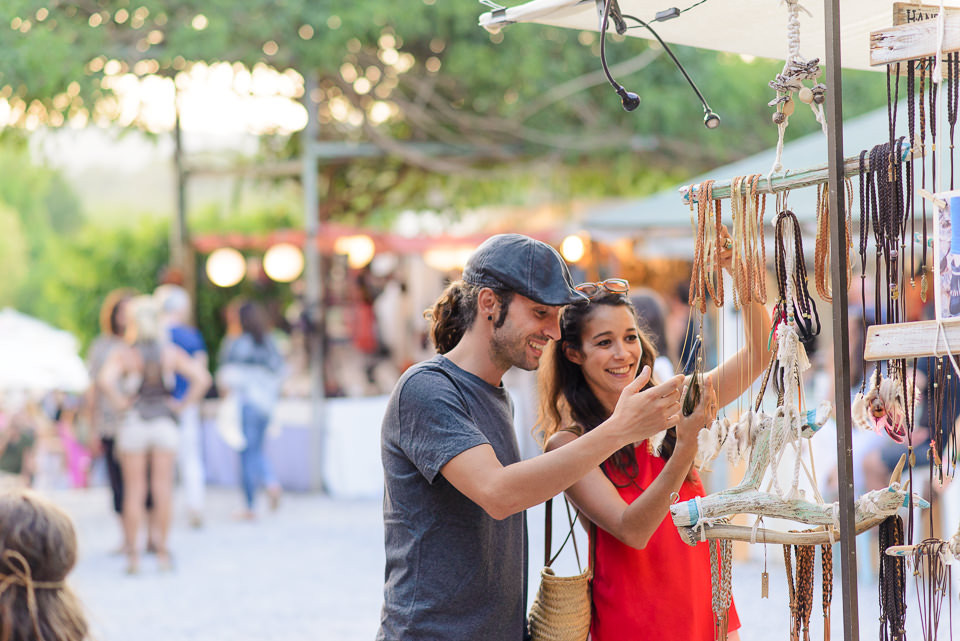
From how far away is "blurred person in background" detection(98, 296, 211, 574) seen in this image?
251 inches

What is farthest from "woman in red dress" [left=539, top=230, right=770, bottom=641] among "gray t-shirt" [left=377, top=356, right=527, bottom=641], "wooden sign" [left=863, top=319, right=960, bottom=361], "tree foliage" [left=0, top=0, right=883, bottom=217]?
"tree foliage" [left=0, top=0, right=883, bottom=217]

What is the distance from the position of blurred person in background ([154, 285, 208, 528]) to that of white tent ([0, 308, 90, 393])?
2.63 ft

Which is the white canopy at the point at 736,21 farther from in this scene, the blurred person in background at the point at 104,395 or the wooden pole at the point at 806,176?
the blurred person in background at the point at 104,395

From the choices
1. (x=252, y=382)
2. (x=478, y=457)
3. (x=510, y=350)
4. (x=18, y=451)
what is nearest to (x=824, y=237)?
(x=510, y=350)

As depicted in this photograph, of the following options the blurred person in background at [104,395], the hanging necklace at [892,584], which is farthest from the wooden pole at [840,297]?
the blurred person in background at [104,395]

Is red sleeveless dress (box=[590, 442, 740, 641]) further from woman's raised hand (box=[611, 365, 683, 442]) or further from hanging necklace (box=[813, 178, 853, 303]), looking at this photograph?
hanging necklace (box=[813, 178, 853, 303])

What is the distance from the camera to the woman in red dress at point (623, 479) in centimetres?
206

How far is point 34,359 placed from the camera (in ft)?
25.7

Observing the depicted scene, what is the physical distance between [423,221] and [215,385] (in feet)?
11.5

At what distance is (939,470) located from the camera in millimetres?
1750

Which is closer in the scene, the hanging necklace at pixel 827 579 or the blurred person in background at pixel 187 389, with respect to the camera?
the hanging necklace at pixel 827 579

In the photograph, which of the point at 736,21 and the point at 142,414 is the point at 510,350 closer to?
the point at 736,21

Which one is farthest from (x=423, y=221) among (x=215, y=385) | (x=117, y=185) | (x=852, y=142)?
(x=117, y=185)

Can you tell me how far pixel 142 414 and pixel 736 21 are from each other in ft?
16.5
